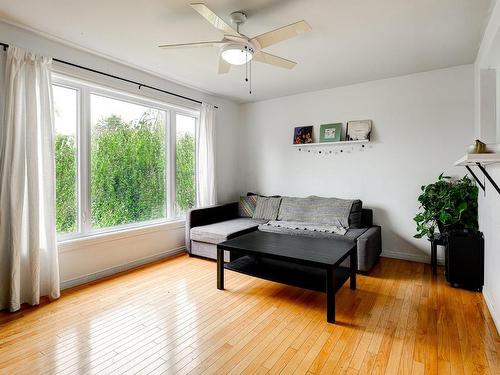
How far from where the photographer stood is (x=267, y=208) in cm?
444

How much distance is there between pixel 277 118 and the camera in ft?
15.8

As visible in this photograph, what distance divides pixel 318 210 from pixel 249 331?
7.36ft

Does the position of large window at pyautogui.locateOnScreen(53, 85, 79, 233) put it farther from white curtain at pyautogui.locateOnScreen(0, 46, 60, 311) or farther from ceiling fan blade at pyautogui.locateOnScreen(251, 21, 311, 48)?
ceiling fan blade at pyautogui.locateOnScreen(251, 21, 311, 48)

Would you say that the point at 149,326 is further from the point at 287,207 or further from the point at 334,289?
the point at 287,207

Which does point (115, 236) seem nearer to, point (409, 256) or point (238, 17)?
point (238, 17)

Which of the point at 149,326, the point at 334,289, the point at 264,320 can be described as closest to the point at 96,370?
the point at 149,326

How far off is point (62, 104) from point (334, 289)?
127 inches

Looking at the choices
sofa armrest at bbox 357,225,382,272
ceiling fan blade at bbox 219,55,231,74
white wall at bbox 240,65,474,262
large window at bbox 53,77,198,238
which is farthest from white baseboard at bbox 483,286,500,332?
large window at bbox 53,77,198,238

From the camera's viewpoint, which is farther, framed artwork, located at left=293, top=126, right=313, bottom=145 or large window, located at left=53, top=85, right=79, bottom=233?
framed artwork, located at left=293, top=126, right=313, bottom=145

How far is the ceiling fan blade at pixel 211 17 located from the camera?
1.76m

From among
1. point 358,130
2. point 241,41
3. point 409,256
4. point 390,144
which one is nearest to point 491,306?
point 409,256

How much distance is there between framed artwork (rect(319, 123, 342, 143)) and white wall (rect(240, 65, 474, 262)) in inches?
4.0

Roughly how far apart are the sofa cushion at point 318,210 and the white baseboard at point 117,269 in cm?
168

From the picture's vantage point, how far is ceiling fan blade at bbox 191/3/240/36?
1765mm
